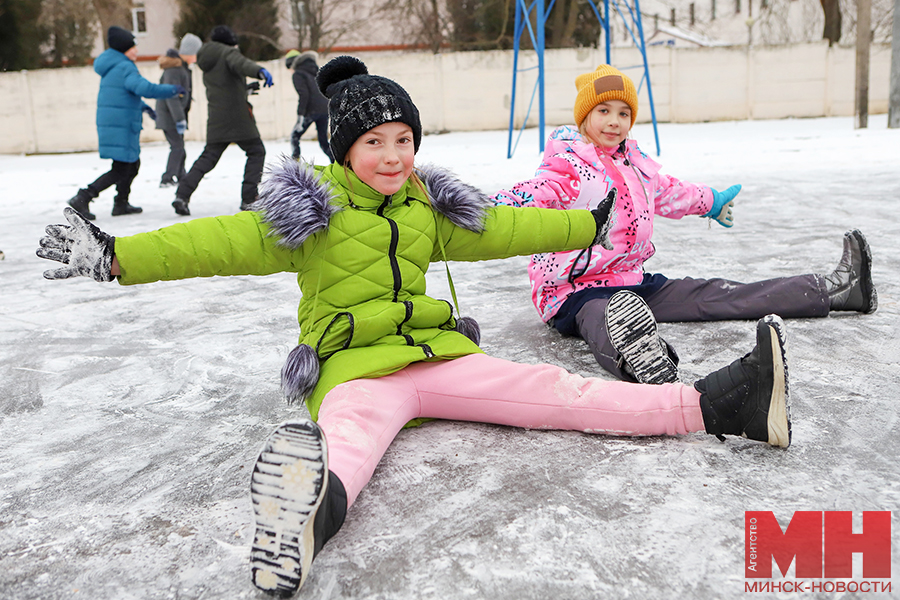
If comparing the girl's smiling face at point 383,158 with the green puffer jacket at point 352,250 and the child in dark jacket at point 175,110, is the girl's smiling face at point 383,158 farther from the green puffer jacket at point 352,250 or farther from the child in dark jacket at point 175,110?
the child in dark jacket at point 175,110

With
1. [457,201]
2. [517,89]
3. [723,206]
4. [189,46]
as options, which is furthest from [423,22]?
[457,201]

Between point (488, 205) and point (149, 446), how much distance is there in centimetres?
101

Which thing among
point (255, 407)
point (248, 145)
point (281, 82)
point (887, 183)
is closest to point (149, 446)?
point (255, 407)

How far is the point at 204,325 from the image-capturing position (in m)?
2.95

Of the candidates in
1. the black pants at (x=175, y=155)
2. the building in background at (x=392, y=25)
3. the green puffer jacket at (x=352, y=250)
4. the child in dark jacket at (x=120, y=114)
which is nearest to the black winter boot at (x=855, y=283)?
the green puffer jacket at (x=352, y=250)

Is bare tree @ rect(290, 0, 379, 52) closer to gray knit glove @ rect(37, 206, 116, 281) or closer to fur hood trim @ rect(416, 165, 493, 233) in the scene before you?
fur hood trim @ rect(416, 165, 493, 233)

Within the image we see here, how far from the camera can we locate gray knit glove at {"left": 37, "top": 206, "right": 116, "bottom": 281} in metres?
1.51

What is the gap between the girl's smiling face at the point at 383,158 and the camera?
1.80m

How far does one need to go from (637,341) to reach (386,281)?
67 cm

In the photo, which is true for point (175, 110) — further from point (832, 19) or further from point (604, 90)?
point (832, 19)

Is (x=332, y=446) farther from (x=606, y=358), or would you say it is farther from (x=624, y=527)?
(x=606, y=358)

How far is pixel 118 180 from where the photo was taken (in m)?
6.00

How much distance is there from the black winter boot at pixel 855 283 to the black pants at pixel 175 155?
247 inches

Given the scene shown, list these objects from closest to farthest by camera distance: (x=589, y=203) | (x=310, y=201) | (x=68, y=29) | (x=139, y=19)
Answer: (x=310, y=201) < (x=589, y=203) < (x=68, y=29) < (x=139, y=19)
